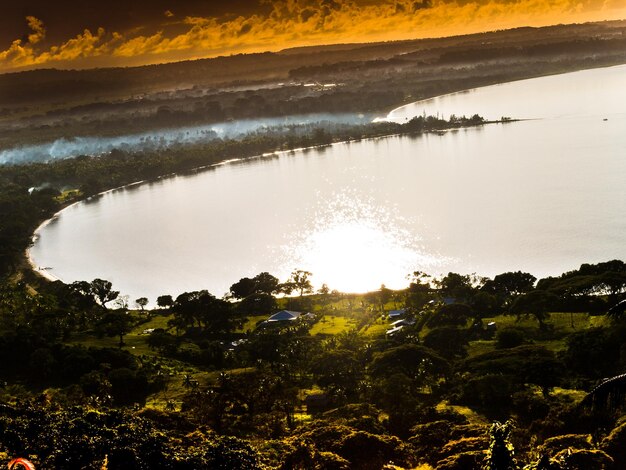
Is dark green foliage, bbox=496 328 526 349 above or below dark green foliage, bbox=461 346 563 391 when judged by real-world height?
below

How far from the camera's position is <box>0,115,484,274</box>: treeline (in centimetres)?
10094

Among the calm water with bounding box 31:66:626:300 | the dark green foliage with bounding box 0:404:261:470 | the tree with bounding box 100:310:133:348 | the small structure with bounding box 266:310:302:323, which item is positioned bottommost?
the calm water with bounding box 31:66:626:300

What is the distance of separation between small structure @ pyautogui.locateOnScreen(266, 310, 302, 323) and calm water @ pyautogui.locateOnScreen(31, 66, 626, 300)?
7853 millimetres

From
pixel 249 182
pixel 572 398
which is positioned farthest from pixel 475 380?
pixel 249 182

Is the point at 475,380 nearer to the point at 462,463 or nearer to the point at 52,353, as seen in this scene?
the point at 462,463

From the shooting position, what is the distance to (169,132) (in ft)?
632

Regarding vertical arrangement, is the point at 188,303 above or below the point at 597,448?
below

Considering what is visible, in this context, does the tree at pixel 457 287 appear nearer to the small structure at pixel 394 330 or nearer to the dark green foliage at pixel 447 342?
the small structure at pixel 394 330

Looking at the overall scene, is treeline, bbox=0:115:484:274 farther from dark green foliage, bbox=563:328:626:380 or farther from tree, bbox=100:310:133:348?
dark green foliage, bbox=563:328:626:380

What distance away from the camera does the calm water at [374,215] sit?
63.1m

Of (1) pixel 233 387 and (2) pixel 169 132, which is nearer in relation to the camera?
(1) pixel 233 387

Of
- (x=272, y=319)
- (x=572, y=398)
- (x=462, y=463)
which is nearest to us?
(x=462, y=463)

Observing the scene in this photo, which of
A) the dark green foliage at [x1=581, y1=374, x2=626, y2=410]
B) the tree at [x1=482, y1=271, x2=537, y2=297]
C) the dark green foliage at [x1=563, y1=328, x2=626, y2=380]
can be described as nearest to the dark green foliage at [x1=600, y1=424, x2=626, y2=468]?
the dark green foliage at [x1=563, y1=328, x2=626, y2=380]

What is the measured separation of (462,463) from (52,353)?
2525 cm
